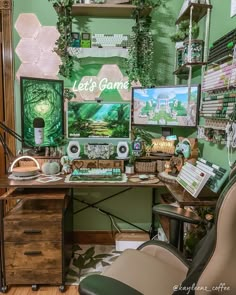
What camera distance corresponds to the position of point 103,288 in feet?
2.70

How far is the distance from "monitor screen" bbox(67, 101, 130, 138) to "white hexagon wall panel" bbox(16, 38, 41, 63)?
527mm

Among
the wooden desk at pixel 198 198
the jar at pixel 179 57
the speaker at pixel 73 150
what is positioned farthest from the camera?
the speaker at pixel 73 150

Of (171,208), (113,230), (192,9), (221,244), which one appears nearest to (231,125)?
(171,208)

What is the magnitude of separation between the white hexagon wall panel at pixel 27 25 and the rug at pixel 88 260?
207cm

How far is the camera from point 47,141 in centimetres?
253

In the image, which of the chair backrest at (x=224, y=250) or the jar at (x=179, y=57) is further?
the jar at (x=179, y=57)

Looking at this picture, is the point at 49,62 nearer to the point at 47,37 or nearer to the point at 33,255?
the point at 47,37

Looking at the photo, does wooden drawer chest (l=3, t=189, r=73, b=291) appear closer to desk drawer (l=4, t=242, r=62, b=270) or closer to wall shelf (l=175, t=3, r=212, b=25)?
desk drawer (l=4, t=242, r=62, b=270)

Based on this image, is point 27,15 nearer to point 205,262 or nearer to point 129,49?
point 129,49

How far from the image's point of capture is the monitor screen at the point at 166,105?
82.4 inches

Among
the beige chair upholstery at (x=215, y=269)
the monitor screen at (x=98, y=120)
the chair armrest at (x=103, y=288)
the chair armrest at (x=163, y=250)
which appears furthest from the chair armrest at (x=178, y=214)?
the monitor screen at (x=98, y=120)

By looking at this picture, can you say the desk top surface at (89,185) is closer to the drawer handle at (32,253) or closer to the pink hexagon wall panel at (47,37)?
the drawer handle at (32,253)

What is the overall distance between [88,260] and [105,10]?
2207 mm

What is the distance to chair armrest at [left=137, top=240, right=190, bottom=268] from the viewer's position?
1.34m
